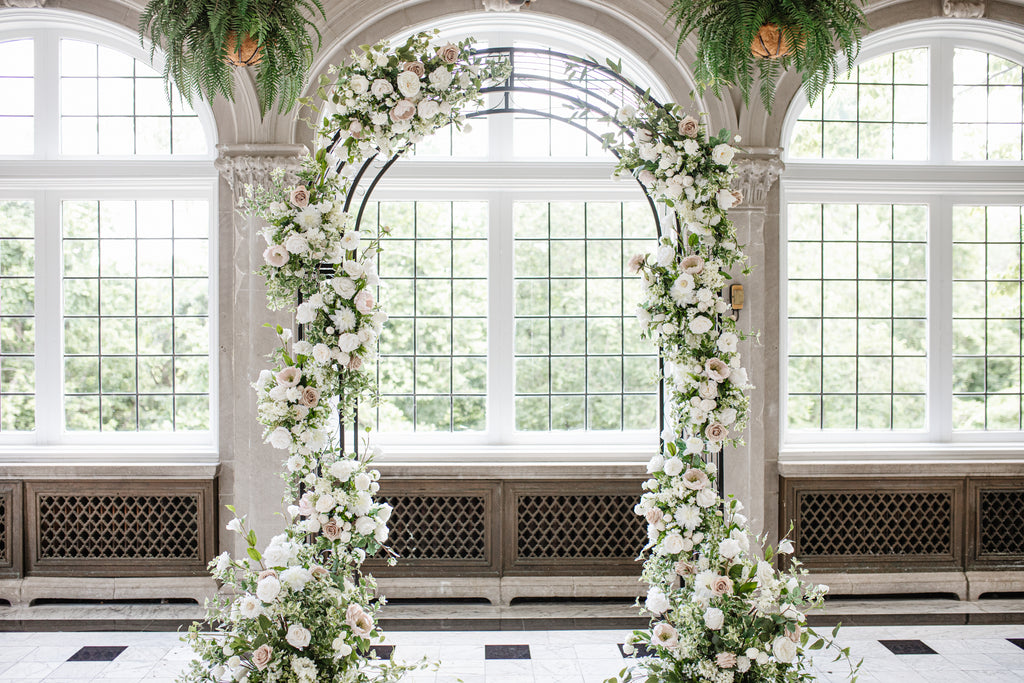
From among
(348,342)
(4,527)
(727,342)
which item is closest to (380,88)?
(348,342)

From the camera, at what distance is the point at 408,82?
121 inches

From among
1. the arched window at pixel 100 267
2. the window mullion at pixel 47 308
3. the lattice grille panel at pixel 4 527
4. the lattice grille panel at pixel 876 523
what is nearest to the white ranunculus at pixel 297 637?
the arched window at pixel 100 267

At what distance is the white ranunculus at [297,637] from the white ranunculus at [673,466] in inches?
64.9

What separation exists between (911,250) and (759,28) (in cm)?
295

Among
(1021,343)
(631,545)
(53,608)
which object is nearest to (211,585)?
(53,608)

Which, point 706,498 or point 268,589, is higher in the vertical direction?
point 706,498

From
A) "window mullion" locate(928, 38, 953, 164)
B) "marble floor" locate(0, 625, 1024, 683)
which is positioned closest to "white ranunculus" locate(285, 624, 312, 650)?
"marble floor" locate(0, 625, 1024, 683)

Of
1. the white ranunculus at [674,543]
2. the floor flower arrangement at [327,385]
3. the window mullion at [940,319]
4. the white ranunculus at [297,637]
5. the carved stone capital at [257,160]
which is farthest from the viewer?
the window mullion at [940,319]

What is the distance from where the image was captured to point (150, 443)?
4.95 meters

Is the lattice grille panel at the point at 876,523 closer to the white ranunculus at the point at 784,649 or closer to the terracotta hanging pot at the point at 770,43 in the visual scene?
the white ranunculus at the point at 784,649

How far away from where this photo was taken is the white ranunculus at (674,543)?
3.17 meters

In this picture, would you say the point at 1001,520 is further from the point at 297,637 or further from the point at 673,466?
the point at 297,637

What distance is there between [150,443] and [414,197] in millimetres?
2474

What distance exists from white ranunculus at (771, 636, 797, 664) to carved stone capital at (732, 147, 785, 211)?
2654 mm
